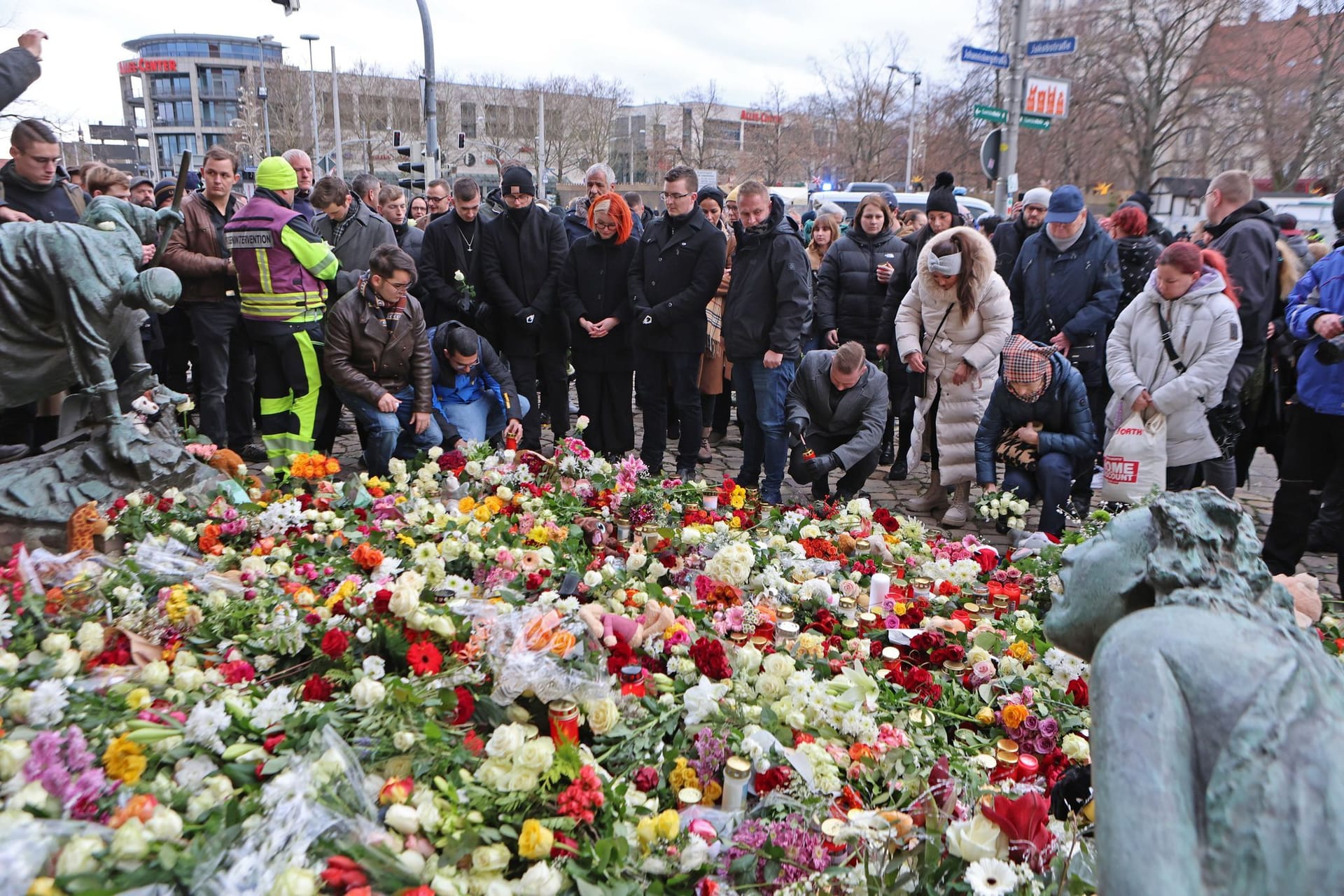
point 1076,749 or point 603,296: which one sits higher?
point 603,296

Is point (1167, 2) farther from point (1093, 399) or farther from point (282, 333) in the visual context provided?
point (282, 333)

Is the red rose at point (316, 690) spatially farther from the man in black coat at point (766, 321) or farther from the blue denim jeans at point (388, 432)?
the man in black coat at point (766, 321)

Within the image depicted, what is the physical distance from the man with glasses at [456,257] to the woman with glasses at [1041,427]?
361 cm

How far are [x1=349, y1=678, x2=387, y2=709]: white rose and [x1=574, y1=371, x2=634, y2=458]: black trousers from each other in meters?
4.35

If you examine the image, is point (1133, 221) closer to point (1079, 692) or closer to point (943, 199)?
point (943, 199)

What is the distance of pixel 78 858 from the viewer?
5.57ft

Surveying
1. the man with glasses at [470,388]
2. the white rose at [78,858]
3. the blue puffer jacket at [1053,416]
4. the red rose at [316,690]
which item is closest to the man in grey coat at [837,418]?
the blue puffer jacket at [1053,416]

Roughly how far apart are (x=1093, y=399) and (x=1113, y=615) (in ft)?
19.2

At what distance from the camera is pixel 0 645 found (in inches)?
108

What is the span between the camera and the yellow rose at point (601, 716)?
236 centimetres

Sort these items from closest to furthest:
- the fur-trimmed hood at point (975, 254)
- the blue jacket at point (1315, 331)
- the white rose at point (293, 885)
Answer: the white rose at point (293, 885)
the blue jacket at point (1315, 331)
the fur-trimmed hood at point (975, 254)

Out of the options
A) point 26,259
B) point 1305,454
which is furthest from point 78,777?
point 1305,454

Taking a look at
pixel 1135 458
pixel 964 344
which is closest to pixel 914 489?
pixel 964 344

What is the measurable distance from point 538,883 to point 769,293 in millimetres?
4767
